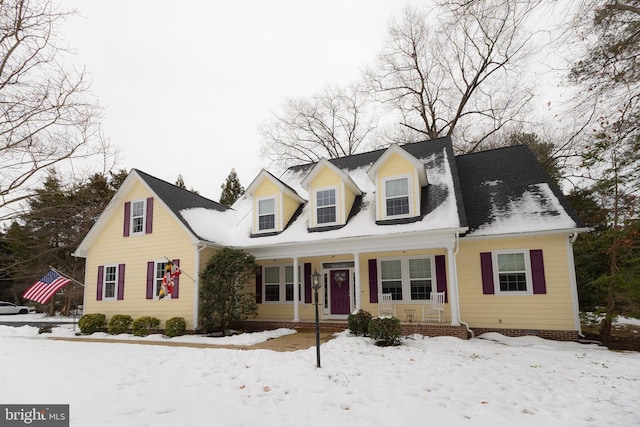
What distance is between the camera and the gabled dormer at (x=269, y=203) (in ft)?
49.9

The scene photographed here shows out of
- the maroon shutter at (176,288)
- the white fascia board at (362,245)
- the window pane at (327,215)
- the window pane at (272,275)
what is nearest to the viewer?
the white fascia board at (362,245)

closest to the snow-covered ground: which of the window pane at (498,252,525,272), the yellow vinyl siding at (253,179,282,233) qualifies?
the window pane at (498,252,525,272)

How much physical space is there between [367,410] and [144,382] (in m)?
4.06

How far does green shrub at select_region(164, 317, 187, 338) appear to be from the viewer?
1281 centimetres

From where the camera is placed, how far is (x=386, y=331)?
9914 millimetres

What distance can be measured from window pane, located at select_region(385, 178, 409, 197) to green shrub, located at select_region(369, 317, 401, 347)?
15.9 ft

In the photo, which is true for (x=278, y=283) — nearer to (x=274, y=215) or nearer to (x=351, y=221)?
(x=274, y=215)

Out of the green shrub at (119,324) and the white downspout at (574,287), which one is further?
the green shrub at (119,324)

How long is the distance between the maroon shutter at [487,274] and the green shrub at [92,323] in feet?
47.1

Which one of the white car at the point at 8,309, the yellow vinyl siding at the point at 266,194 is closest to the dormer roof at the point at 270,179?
the yellow vinyl siding at the point at 266,194

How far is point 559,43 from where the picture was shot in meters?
6.09

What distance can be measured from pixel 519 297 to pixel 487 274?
1.14 metres

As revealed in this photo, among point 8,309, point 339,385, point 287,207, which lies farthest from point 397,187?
point 8,309

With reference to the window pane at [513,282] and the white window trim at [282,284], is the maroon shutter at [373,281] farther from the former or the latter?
the window pane at [513,282]
